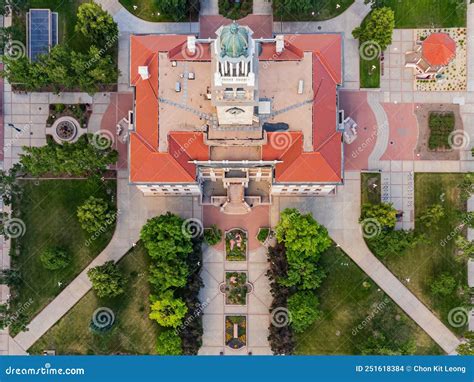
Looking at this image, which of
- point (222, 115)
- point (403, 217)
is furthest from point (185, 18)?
point (403, 217)

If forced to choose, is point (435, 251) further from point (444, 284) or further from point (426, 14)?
point (426, 14)

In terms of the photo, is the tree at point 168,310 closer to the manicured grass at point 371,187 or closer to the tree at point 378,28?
the manicured grass at point 371,187

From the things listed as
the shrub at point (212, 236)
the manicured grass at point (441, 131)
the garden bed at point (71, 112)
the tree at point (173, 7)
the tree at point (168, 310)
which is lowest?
the tree at point (168, 310)

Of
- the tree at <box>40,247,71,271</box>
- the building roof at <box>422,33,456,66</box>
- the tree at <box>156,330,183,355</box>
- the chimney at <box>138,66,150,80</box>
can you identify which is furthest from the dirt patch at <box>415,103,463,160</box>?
the tree at <box>40,247,71,271</box>

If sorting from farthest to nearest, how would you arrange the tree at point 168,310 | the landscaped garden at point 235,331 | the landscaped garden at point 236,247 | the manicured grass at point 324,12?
1. the manicured grass at point 324,12
2. the landscaped garden at point 236,247
3. the landscaped garden at point 235,331
4. the tree at point 168,310

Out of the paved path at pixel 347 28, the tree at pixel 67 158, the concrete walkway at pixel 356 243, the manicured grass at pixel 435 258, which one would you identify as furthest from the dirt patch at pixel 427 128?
the tree at pixel 67 158

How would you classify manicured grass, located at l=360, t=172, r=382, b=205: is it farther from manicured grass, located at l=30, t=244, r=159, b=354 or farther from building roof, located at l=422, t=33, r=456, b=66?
manicured grass, located at l=30, t=244, r=159, b=354

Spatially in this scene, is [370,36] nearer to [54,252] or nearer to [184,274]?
[184,274]
